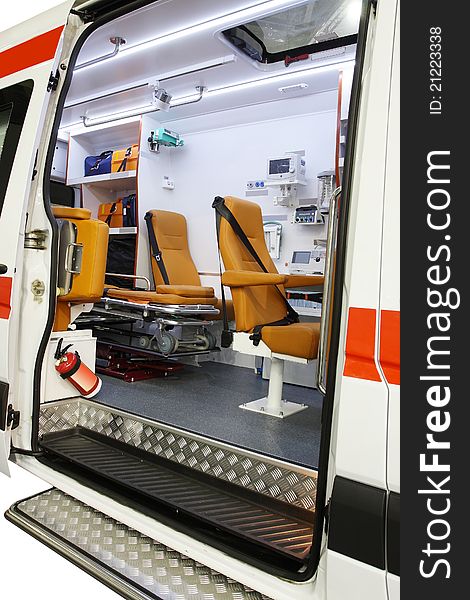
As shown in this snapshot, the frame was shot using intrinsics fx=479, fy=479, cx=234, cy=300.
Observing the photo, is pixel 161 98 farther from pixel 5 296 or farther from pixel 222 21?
pixel 5 296

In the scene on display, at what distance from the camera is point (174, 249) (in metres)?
5.74

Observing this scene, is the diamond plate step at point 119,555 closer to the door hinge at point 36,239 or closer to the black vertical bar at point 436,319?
the black vertical bar at point 436,319

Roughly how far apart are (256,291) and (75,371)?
1.37m

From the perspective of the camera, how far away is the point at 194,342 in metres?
4.64

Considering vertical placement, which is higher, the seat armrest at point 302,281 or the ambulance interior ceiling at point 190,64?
the ambulance interior ceiling at point 190,64

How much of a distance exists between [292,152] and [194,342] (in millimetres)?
2252

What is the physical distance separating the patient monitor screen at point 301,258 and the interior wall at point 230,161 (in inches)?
8.3

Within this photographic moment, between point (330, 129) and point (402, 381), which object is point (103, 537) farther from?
point (330, 129)

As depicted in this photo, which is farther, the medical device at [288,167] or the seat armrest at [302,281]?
the medical device at [288,167]

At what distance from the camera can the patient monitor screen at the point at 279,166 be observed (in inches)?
197

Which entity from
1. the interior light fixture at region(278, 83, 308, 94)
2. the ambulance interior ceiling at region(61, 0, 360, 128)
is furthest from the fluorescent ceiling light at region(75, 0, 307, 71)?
the interior light fixture at region(278, 83, 308, 94)

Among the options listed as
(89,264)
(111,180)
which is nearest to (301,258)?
(89,264)

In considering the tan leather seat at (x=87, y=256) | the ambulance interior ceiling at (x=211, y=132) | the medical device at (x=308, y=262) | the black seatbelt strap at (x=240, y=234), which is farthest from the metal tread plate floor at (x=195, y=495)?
the medical device at (x=308, y=262)

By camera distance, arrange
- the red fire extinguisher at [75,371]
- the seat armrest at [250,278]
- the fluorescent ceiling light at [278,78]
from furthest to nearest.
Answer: the fluorescent ceiling light at [278,78] → the seat armrest at [250,278] → the red fire extinguisher at [75,371]
